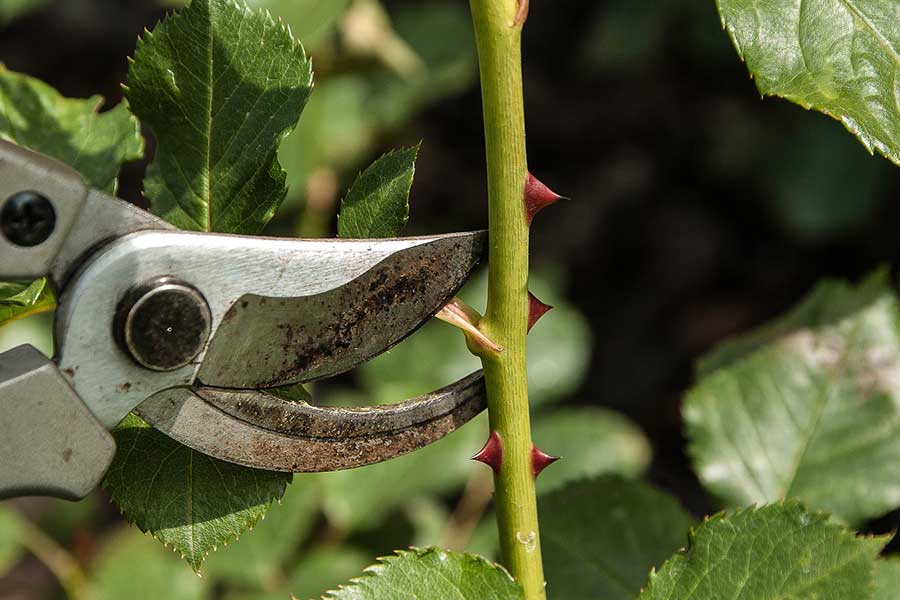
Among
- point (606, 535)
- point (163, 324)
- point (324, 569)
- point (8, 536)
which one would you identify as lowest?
point (8, 536)

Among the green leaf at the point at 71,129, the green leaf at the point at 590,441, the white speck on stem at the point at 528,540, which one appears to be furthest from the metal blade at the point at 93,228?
the green leaf at the point at 590,441

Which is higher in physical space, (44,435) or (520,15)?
(520,15)

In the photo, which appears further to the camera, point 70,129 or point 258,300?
point 70,129

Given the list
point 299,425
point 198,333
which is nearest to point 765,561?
point 299,425

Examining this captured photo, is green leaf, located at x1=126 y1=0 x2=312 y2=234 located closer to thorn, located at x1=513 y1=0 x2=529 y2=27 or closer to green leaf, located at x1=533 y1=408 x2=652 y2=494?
thorn, located at x1=513 y1=0 x2=529 y2=27

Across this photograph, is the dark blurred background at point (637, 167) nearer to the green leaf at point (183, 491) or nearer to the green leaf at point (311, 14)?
the green leaf at point (311, 14)

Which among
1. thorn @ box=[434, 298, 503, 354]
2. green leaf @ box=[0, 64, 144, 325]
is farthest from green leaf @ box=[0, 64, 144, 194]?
thorn @ box=[434, 298, 503, 354]

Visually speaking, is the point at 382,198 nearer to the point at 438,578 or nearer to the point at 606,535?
the point at 438,578
